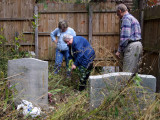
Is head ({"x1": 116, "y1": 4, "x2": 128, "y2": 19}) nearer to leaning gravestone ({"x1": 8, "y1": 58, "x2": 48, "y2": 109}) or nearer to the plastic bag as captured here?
leaning gravestone ({"x1": 8, "y1": 58, "x2": 48, "y2": 109})

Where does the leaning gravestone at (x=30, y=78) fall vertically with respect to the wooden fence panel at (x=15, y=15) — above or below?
below

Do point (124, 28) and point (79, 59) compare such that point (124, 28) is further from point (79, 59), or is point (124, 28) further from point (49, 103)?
point (49, 103)

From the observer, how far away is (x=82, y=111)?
2.94m

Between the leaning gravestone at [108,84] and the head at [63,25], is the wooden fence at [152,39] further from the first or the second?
the head at [63,25]

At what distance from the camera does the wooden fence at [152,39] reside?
15.3ft

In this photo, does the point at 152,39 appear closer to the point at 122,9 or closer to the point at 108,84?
the point at 122,9

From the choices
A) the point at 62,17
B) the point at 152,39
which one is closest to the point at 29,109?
the point at 152,39

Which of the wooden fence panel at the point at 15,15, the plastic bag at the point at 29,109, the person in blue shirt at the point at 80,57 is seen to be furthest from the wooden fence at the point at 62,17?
the plastic bag at the point at 29,109

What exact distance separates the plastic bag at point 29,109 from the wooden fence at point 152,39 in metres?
2.27

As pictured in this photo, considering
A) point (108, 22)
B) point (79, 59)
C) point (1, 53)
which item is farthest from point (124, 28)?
point (108, 22)

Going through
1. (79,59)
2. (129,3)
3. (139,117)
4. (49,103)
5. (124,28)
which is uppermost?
(129,3)

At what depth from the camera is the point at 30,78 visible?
12.8 ft

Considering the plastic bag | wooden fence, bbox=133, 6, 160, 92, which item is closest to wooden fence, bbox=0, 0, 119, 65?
wooden fence, bbox=133, 6, 160, 92

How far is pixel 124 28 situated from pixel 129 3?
5481mm
